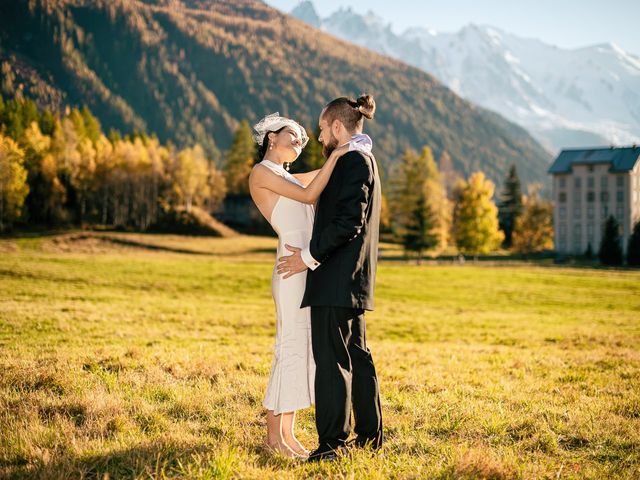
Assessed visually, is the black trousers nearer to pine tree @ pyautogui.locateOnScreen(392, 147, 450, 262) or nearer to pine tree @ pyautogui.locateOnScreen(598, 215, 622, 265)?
pine tree @ pyautogui.locateOnScreen(392, 147, 450, 262)

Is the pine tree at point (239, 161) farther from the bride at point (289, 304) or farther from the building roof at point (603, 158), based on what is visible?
the bride at point (289, 304)

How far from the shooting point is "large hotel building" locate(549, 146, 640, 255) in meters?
82.6

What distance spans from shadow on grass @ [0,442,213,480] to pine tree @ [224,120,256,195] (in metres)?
87.2

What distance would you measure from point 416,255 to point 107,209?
49523mm

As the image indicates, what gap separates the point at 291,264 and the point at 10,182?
66.9 m

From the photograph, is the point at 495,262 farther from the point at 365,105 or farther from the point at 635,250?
the point at 365,105

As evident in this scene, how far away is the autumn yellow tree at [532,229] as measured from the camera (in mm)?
86625

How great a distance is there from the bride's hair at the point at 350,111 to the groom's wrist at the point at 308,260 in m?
1.26

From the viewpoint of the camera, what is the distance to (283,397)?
17.3ft

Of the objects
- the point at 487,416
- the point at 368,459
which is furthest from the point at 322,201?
Answer: the point at 487,416

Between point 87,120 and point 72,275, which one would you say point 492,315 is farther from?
point 87,120

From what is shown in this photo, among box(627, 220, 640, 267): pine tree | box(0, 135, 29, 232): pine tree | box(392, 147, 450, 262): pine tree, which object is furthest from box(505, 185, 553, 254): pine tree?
box(0, 135, 29, 232): pine tree

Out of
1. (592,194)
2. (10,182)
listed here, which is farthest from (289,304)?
(592,194)

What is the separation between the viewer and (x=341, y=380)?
5062 mm
